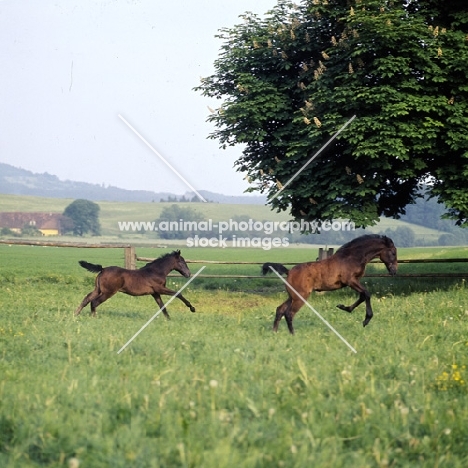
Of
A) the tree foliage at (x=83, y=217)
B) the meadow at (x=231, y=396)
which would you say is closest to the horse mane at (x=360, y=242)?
the meadow at (x=231, y=396)

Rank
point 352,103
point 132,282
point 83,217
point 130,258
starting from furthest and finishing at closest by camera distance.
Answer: point 83,217, point 130,258, point 352,103, point 132,282

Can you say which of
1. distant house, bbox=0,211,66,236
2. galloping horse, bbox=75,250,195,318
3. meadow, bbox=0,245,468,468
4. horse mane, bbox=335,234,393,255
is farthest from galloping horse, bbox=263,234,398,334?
distant house, bbox=0,211,66,236

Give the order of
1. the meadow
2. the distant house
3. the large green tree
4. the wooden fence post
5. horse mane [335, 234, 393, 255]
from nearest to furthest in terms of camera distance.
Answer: the meadow < horse mane [335, 234, 393, 255] < the large green tree < the wooden fence post < the distant house

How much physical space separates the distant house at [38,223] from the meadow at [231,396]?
60881 mm

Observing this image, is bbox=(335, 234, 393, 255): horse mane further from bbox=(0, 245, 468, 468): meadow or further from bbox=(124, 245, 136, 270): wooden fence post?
bbox=(124, 245, 136, 270): wooden fence post

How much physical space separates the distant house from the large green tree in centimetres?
4892

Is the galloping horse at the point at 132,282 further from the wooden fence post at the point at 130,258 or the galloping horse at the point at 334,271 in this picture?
the wooden fence post at the point at 130,258

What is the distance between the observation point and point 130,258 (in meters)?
24.1

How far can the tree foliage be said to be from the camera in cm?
8056

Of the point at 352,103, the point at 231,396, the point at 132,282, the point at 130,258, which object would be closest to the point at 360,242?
the point at 132,282

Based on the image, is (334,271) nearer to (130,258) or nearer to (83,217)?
(130,258)

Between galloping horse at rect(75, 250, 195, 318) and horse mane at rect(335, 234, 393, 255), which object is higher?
horse mane at rect(335, 234, 393, 255)

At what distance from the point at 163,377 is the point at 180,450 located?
258 centimetres

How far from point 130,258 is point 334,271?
41.5 feet
